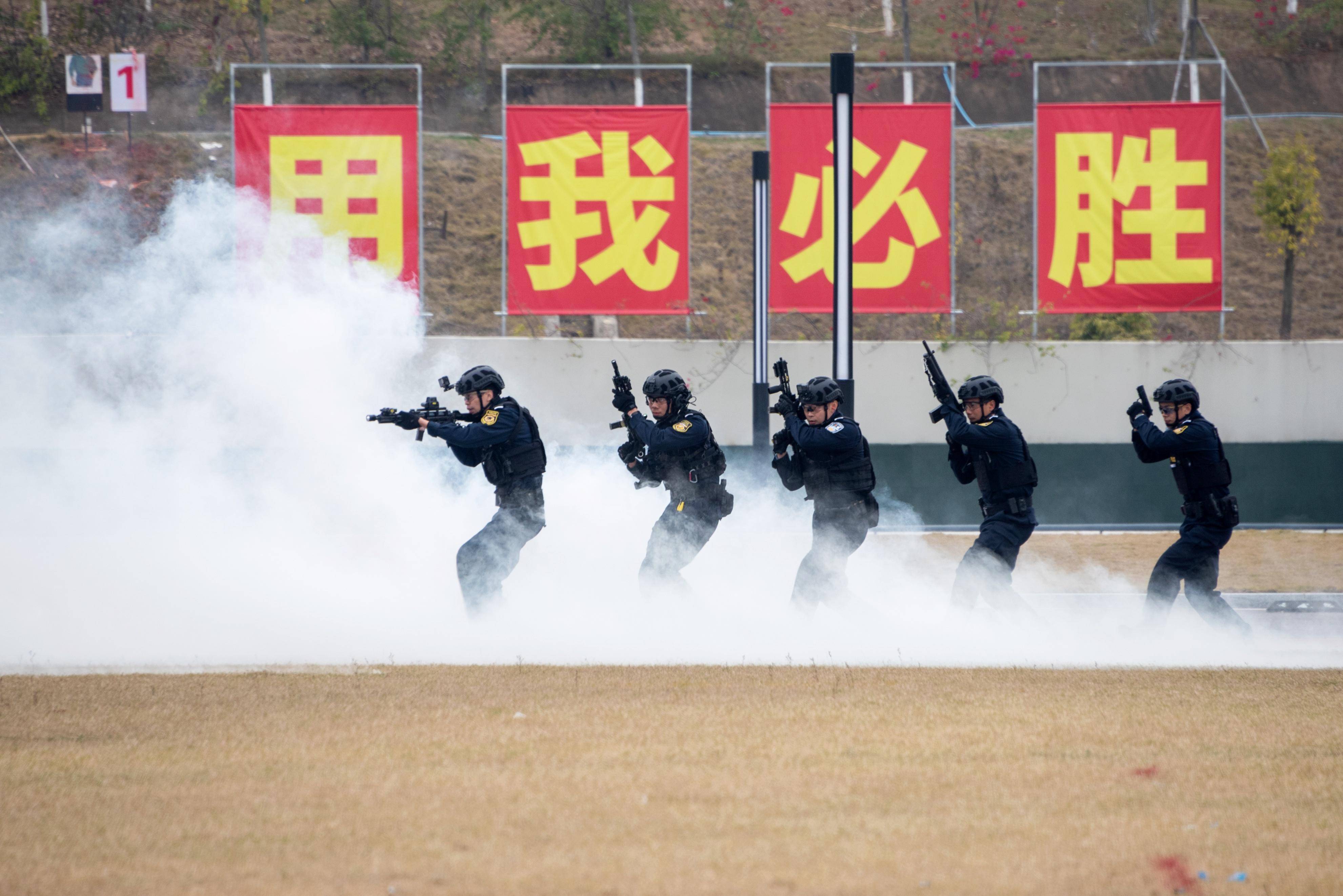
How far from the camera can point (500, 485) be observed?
9.59m

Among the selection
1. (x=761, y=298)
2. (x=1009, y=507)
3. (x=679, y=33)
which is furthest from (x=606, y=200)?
(x=679, y=33)

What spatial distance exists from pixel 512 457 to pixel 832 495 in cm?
238

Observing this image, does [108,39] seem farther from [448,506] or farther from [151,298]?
[448,506]

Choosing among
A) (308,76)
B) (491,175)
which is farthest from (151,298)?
(308,76)

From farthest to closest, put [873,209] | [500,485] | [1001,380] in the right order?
[1001,380] → [873,209] → [500,485]

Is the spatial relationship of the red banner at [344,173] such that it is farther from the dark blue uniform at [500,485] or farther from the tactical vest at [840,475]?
the tactical vest at [840,475]

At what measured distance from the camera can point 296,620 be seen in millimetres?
9883

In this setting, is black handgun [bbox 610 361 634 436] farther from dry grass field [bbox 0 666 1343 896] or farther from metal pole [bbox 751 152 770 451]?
metal pole [bbox 751 152 770 451]

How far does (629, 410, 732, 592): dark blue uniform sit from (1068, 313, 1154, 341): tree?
1403cm

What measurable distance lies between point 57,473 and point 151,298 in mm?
5322

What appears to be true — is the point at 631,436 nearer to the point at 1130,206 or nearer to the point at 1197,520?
the point at 1197,520

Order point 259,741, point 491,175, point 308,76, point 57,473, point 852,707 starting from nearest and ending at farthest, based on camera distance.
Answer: point 259,741
point 852,707
point 57,473
point 491,175
point 308,76

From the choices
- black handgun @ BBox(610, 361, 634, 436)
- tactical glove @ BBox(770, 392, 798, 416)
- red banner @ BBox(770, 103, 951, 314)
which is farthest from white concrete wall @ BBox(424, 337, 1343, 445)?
tactical glove @ BBox(770, 392, 798, 416)

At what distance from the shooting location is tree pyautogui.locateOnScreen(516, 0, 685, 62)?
96.5 feet
